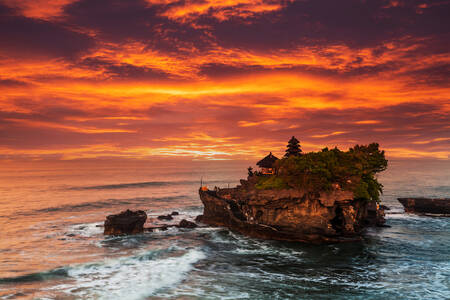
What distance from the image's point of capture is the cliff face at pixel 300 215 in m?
37.1

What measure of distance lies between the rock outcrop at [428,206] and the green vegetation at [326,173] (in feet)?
70.7

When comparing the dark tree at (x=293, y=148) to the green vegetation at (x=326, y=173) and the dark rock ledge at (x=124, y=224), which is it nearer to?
the green vegetation at (x=326, y=173)

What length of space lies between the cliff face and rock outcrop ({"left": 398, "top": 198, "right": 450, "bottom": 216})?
63.3 feet

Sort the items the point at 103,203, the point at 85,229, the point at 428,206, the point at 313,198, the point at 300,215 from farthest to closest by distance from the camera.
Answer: the point at 103,203 < the point at 428,206 < the point at 85,229 < the point at 300,215 < the point at 313,198

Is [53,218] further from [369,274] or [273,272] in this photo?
[369,274]

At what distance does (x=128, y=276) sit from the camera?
89.6 feet

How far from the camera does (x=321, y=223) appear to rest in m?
37.3

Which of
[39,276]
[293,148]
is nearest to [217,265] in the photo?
[39,276]

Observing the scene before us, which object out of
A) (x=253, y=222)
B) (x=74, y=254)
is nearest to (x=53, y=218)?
(x=74, y=254)

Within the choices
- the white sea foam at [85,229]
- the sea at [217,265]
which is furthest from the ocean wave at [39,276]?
the white sea foam at [85,229]

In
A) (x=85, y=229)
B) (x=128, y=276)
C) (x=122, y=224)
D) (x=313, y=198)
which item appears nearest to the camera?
(x=128, y=276)

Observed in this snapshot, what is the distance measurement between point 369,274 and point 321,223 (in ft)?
35.9

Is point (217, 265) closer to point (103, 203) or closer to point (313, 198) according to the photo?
point (313, 198)

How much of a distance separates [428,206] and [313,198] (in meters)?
33.5
